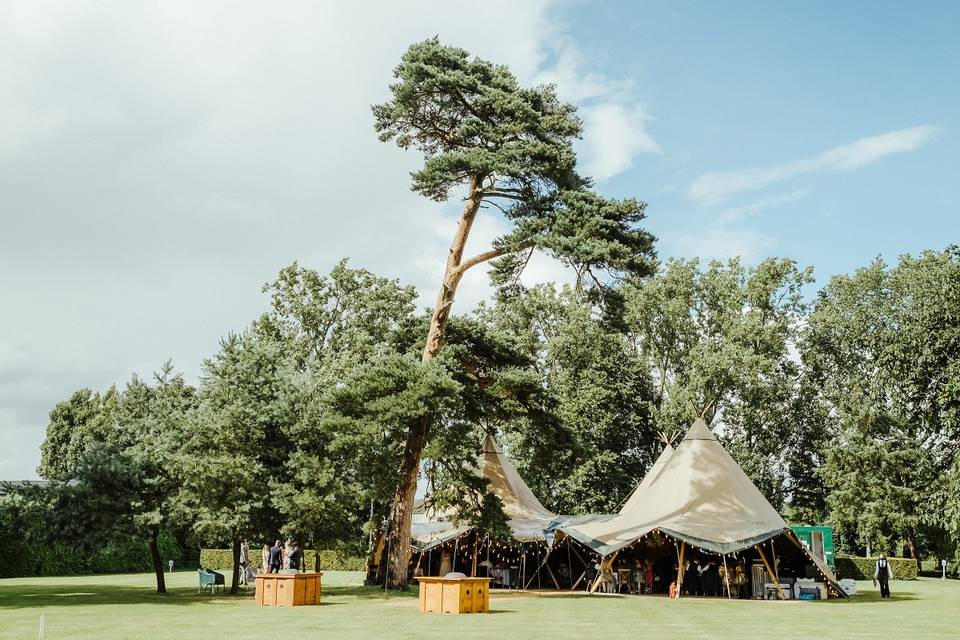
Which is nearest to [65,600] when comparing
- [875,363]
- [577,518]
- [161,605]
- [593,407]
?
[161,605]

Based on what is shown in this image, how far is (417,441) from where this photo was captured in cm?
2353

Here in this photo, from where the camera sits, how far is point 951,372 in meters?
28.0

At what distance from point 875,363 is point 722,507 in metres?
20.7

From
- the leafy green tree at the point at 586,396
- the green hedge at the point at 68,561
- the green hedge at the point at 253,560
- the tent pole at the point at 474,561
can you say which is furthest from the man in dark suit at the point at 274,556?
the green hedge at the point at 253,560

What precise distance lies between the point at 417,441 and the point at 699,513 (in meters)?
9.02

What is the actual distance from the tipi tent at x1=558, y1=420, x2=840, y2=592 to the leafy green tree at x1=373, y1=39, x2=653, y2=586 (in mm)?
6470

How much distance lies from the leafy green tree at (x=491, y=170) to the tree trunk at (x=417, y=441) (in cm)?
3

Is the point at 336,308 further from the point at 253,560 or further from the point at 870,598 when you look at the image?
the point at 870,598

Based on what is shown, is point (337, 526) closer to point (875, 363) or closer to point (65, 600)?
point (65, 600)

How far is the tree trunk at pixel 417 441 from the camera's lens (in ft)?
77.4

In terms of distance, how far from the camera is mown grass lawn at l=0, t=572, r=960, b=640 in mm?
13242

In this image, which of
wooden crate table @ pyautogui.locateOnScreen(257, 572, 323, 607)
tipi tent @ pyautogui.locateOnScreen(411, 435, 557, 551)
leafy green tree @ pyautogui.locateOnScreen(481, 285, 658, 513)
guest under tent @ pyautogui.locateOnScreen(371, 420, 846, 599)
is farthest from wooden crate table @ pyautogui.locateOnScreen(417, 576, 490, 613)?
Result: leafy green tree @ pyautogui.locateOnScreen(481, 285, 658, 513)

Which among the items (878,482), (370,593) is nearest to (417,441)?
(370,593)

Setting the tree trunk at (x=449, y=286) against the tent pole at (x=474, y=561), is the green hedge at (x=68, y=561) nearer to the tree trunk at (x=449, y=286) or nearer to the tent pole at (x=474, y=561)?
the tent pole at (x=474, y=561)
